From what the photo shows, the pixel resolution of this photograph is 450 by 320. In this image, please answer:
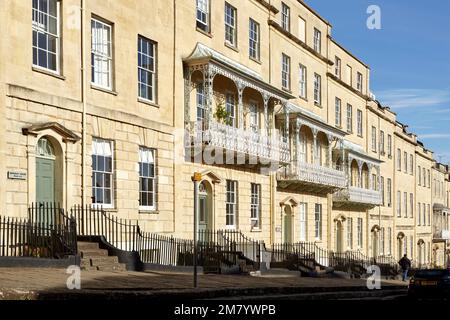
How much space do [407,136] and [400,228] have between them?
804 cm

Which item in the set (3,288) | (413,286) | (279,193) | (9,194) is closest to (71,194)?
(9,194)

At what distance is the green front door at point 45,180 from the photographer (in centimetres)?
1948

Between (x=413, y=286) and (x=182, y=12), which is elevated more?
(x=182, y=12)

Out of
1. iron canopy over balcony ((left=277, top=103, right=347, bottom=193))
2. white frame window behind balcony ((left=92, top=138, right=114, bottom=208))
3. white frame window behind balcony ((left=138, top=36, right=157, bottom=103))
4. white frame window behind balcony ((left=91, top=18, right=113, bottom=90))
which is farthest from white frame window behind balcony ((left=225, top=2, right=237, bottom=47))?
white frame window behind balcony ((left=92, top=138, right=114, bottom=208))

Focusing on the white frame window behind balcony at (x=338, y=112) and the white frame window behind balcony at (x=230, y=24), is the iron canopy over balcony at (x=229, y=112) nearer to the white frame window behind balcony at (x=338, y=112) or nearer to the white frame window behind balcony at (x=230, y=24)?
the white frame window behind balcony at (x=230, y=24)

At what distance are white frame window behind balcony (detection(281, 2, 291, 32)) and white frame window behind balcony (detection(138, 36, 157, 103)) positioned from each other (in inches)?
488

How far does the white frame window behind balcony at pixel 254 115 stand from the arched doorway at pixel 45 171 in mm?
12340

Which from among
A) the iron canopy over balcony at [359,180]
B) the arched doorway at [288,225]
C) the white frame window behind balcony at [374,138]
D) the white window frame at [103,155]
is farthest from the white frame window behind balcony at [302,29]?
the white window frame at [103,155]

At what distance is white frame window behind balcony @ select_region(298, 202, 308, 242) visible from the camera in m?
36.8

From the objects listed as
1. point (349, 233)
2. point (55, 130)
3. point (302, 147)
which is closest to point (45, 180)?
point (55, 130)

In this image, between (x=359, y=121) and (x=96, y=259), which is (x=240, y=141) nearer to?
(x=96, y=259)

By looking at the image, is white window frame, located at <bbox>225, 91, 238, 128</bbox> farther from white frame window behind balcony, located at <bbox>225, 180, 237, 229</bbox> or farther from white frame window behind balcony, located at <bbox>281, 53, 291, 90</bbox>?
white frame window behind balcony, located at <bbox>281, 53, 291, 90</bbox>

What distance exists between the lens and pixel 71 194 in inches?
797

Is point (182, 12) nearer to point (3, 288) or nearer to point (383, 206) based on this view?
point (3, 288)
